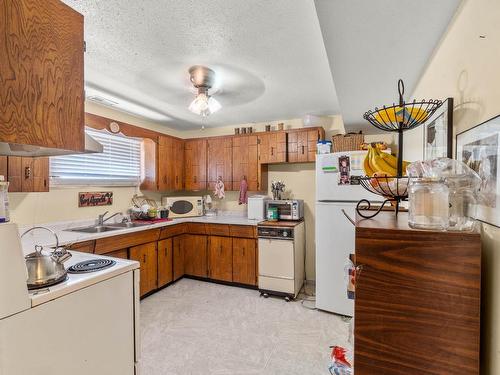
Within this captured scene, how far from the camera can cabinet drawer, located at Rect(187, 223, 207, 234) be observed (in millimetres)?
3576

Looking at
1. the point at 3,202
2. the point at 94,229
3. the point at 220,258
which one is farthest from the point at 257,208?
the point at 3,202

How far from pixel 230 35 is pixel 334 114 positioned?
2206mm

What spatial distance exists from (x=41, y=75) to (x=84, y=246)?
1.79 m

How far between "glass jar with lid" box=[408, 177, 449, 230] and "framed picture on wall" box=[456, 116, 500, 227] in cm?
9

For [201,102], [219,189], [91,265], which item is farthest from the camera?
[219,189]

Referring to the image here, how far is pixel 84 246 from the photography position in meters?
2.29

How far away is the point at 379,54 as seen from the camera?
139cm

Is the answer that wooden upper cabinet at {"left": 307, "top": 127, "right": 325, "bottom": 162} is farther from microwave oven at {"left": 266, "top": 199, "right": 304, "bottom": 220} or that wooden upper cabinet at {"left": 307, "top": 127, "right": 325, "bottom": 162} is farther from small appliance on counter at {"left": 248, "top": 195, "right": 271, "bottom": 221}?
small appliance on counter at {"left": 248, "top": 195, "right": 271, "bottom": 221}

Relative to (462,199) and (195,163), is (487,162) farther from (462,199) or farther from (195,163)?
(195,163)

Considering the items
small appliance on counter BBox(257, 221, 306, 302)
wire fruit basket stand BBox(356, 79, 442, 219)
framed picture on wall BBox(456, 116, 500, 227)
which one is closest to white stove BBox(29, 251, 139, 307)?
wire fruit basket stand BBox(356, 79, 442, 219)

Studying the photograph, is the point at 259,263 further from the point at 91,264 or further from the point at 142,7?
the point at 142,7

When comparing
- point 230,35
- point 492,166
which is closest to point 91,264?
point 230,35

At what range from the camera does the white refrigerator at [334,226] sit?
2.62m

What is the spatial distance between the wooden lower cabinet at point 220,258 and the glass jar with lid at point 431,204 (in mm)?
2850
